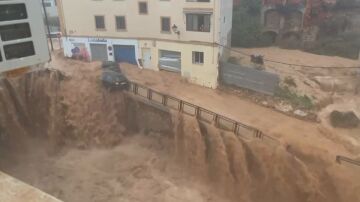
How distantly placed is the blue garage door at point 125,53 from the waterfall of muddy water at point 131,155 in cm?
468

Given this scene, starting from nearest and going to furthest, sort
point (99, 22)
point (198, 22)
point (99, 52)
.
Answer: point (198, 22) → point (99, 22) → point (99, 52)

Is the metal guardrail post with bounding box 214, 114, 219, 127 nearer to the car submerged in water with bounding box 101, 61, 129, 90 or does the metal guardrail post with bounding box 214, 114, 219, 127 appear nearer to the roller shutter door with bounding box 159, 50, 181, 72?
the car submerged in water with bounding box 101, 61, 129, 90

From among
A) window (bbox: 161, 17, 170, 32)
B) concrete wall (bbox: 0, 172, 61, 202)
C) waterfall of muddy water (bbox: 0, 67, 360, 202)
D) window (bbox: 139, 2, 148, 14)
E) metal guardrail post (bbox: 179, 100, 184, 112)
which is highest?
window (bbox: 139, 2, 148, 14)

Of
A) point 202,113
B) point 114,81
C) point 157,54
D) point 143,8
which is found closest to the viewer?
point 202,113

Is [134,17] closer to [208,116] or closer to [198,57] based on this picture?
[198,57]

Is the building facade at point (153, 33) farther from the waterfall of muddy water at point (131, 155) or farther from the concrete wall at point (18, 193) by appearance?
the concrete wall at point (18, 193)

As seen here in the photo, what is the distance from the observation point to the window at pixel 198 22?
79.7 ft

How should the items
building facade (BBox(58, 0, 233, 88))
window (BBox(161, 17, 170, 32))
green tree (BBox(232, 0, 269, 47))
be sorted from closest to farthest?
building facade (BBox(58, 0, 233, 88)), window (BBox(161, 17, 170, 32)), green tree (BBox(232, 0, 269, 47))

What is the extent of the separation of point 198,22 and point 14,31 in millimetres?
15619


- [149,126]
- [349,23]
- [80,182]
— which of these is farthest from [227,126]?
[349,23]

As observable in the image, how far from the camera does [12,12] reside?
11.2 meters

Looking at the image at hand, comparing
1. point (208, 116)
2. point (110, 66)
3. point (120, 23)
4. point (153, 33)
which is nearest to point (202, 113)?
point (208, 116)

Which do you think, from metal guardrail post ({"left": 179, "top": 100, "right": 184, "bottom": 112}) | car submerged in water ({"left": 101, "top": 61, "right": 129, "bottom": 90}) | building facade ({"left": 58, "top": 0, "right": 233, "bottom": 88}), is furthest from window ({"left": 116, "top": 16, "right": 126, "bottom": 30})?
metal guardrail post ({"left": 179, "top": 100, "right": 184, "bottom": 112})

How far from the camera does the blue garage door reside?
94.0 feet
